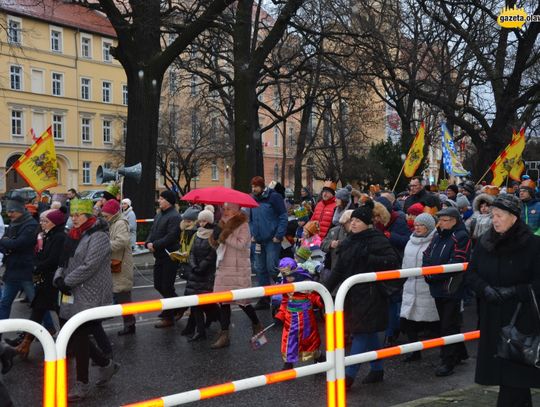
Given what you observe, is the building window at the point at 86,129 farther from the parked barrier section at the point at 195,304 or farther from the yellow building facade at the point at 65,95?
the parked barrier section at the point at 195,304

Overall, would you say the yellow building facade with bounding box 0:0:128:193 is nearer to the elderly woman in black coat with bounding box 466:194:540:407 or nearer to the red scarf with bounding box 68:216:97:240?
the red scarf with bounding box 68:216:97:240

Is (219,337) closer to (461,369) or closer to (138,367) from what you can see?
(138,367)

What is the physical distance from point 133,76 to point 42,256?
12.2 m

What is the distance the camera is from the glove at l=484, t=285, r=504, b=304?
175 inches

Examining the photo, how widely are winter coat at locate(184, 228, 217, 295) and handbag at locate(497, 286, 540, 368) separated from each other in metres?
4.26

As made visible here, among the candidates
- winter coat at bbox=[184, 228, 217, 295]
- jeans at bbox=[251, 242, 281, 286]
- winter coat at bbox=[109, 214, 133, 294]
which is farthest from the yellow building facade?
winter coat at bbox=[184, 228, 217, 295]

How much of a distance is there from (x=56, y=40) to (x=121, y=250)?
55.9m

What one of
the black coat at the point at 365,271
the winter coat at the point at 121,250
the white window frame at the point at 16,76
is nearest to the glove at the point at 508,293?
the black coat at the point at 365,271

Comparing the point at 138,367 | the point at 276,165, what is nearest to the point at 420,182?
the point at 138,367

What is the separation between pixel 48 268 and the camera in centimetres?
724

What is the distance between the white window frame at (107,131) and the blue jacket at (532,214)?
5589 cm

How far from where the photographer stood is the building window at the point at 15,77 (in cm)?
5544

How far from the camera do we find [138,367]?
680cm

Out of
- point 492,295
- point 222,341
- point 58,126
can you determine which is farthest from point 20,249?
point 58,126
